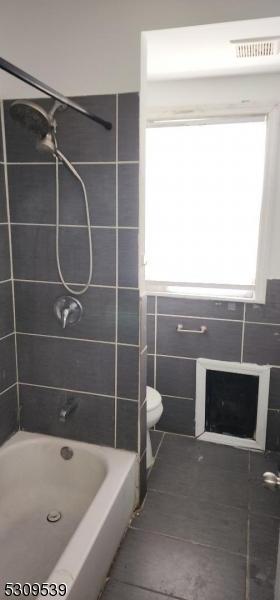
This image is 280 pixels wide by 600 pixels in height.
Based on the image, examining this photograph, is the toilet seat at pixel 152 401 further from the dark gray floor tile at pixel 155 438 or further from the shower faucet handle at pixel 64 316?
the shower faucet handle at pixel 64 316

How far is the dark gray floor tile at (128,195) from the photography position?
1.64 m

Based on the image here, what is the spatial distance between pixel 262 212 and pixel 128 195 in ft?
3.31

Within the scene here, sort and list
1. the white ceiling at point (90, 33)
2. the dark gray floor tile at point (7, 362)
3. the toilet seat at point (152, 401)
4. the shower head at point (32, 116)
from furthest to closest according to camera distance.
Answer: the toilet seat at point (152, 401), the dark gray floor tile at point (7, 362), the white ceiling at point (90, 33), the shower head at point (32, 116)

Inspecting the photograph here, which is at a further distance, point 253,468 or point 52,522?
point 253,468

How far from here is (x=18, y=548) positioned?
1719 millimetres

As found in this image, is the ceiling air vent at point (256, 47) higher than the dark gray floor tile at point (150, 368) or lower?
higher

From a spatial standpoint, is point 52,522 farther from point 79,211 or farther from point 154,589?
point 79,211

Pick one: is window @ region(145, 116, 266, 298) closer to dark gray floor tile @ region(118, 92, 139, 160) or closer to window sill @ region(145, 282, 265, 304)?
window sill @ region(145, 282, 265, 304)

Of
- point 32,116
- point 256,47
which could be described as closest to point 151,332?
point 32,116

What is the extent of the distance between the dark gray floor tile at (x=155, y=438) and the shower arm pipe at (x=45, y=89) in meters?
1.99

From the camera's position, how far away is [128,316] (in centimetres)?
178

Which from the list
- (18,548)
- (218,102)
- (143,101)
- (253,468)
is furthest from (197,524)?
(218,102)

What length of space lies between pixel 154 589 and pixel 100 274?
1375 millimetres

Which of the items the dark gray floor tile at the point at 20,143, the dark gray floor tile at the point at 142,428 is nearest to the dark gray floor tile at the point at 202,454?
the dark gray floor tile at the point at 142,428
